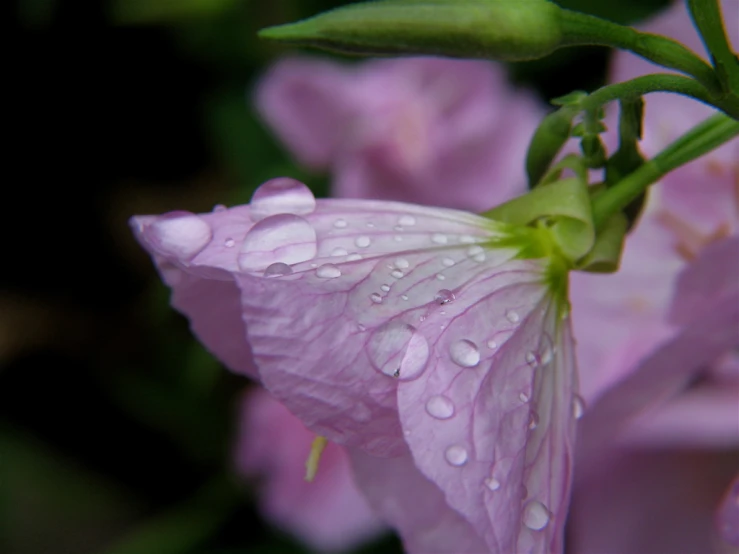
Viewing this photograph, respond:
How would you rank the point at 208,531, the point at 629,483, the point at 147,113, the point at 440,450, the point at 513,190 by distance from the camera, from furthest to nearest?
the point at 147,113, the point at 208,531, the point at 513,190, the point at 629,483, the point at 440,450

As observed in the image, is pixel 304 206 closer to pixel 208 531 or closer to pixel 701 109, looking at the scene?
pixel 701 109

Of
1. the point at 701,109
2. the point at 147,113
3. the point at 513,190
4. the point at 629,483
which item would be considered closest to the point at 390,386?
the point at 629,483

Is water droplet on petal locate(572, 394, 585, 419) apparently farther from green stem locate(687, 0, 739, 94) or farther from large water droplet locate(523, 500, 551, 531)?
green stem locate(687, 0, 739, 94)

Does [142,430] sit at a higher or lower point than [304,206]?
lower

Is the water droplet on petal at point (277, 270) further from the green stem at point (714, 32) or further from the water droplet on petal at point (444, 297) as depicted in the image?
the green stem at point (714, 32)

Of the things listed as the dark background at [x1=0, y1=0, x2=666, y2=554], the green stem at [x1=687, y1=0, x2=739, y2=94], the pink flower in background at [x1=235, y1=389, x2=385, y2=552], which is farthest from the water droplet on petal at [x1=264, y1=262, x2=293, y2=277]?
the dark background at [x1=0, y1=0, x2=666, y2=554]
